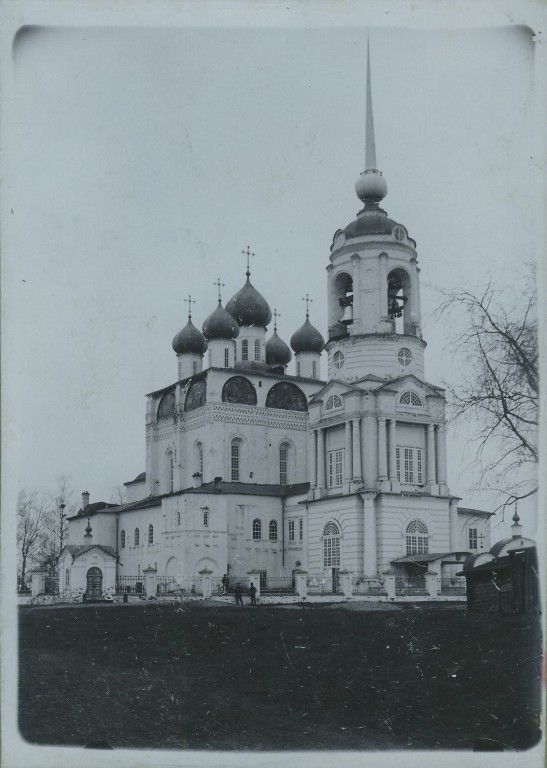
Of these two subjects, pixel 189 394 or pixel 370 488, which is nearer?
pixel 370 488

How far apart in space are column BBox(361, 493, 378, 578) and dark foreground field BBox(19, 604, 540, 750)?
681 inches

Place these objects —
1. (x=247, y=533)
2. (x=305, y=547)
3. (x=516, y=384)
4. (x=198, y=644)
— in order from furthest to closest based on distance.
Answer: (x=247, y=533), (x=305, y=547), (x=198, y=644), (x=516, y=384)

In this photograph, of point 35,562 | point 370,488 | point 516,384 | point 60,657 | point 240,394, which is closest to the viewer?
point 516,384

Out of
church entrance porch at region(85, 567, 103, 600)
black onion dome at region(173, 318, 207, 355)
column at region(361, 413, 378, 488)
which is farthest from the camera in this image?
black onion dome at region(173, 318, 207, 355)

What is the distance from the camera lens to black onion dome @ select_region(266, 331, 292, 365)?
5569 cm

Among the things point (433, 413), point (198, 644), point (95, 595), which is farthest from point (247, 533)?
point (198, 644)

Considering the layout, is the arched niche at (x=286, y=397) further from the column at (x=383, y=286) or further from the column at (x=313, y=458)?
the column at (x=383, y=286)

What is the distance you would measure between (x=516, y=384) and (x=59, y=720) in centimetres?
769

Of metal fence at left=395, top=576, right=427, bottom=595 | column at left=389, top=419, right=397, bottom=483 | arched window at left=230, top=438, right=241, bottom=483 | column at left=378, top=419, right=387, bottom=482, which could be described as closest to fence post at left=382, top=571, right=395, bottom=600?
metal fence at left=395, top=576, right=427, bottom=595

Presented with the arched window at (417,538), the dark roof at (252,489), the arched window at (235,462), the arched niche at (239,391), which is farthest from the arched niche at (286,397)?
the arched window at (417,538)

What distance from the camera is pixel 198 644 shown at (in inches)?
735

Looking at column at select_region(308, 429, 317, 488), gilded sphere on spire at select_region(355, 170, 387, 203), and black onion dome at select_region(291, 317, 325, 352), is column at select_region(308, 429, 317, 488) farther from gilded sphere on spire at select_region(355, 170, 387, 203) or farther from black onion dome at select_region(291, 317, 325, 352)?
black onion dome at select_region(291, 317, 325, 352)

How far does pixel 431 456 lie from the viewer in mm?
39938

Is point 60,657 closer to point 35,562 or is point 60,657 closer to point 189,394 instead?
point 189,394
